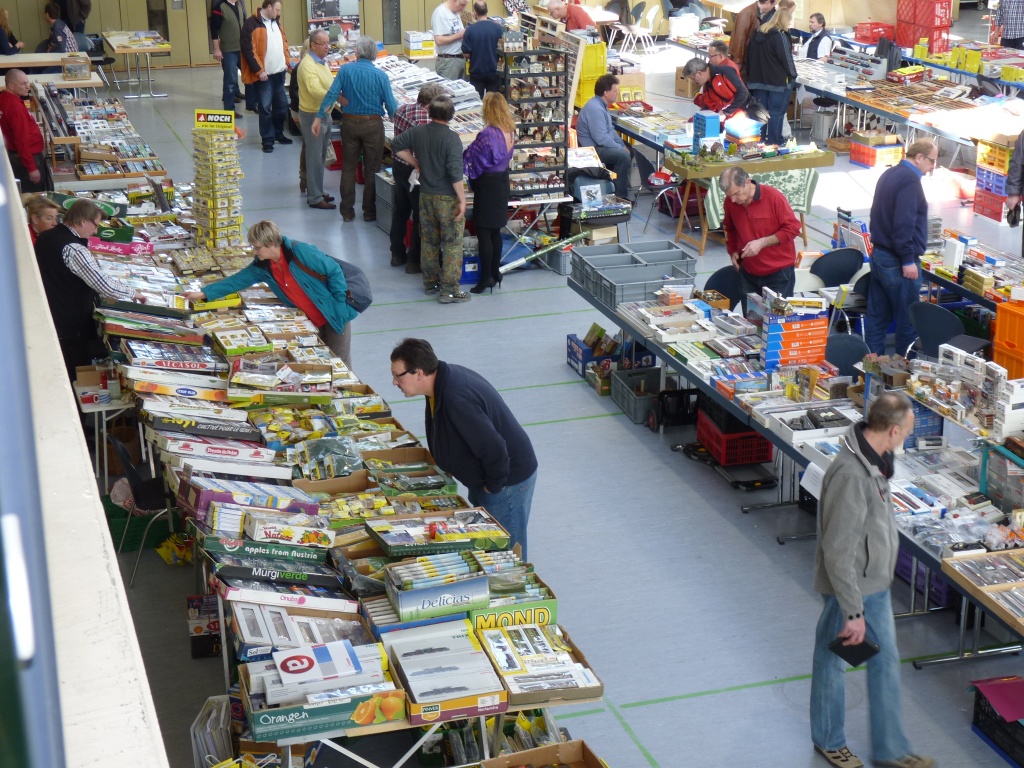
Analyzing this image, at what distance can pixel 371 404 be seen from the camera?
6.73 meters

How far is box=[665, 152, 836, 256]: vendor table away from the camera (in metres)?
11.6

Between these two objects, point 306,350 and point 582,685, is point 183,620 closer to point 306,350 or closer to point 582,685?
point 306,350

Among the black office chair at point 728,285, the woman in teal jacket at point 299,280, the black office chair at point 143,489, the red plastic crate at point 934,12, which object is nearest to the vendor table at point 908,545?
the black office chair at point 728,285

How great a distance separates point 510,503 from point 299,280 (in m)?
2.48

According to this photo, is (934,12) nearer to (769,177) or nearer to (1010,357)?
(769,177)

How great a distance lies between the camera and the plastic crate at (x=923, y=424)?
6.77 meters

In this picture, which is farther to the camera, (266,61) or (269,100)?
(269,100)

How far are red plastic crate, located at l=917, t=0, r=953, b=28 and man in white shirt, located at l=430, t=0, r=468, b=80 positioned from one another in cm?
699

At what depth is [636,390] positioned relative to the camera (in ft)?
28.6

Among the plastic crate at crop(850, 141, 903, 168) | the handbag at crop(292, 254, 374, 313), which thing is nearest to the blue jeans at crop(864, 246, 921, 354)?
the handbag at crop(292, 254, 374, 313)

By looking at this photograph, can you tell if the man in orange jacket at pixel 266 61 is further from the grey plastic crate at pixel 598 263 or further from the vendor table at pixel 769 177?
the grey plastic crate at pixel 598 263

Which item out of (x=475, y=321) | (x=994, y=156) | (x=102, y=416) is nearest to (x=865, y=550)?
(x=102, y=416)

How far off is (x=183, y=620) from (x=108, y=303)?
2.20m

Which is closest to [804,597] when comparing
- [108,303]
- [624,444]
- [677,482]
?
[677,482]
